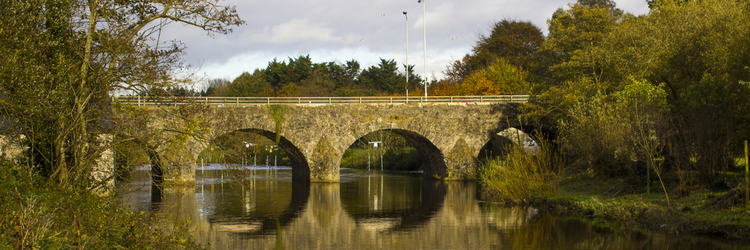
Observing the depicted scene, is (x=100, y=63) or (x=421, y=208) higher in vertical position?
(x=100, y=63)

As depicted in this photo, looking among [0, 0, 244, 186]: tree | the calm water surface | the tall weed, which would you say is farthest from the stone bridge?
[0, 0, 244, 186]: tree

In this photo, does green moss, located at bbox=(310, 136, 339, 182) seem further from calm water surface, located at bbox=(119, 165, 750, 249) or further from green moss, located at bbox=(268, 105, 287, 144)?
calm water surface, located at bbox=(119, 165, 750, 249)

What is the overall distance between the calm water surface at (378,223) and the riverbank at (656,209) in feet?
1.56

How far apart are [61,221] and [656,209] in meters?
12.4

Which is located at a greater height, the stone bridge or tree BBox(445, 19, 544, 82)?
tree BBox(445, 19, 544, 82)

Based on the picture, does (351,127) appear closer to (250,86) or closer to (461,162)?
(461,162)

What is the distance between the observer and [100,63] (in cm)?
910

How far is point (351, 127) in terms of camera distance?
90.6 ft

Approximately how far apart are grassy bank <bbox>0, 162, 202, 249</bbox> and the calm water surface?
25.9 inches

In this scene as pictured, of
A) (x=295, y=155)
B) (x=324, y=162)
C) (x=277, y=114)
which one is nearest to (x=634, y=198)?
(x=324, y=162)

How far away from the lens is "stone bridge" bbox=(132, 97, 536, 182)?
26.2 meters

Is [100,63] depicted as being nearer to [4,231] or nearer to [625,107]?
[4,231]

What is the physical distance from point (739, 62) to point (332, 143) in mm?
16703

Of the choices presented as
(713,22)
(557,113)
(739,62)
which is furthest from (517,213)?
(557,113)
